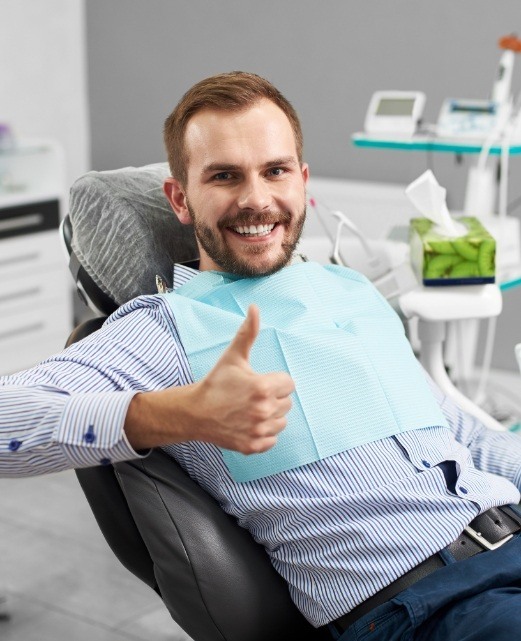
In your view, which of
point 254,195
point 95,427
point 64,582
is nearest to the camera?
point 95,427

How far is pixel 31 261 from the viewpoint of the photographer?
3771 millimetres

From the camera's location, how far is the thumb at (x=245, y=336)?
1.00 meters

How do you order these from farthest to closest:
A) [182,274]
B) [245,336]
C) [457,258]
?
[457,258] < [182,274] < [245,336]

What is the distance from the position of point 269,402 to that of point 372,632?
1.20ft

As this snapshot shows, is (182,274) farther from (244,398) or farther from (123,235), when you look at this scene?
(244,398)

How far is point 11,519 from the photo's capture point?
2656mm

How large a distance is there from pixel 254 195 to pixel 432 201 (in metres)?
0.66

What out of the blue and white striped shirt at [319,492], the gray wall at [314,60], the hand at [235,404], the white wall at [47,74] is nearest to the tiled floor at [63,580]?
the blue and white striped shirt at [319,492]

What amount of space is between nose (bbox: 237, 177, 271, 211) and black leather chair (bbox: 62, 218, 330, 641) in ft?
1.21

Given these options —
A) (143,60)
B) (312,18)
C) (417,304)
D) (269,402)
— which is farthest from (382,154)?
(269,402)

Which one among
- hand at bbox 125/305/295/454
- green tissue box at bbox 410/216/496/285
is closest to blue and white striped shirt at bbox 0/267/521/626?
hand at bbox 125/305/295/454

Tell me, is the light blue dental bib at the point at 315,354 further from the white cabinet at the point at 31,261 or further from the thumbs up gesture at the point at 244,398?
the white cabinet at the point at 31,261

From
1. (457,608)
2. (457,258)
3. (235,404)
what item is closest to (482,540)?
(457,608)

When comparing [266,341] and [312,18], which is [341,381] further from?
[312,18]
